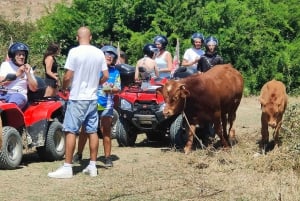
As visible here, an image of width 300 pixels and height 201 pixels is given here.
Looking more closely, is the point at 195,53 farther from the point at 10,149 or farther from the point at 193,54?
the point at 10,149

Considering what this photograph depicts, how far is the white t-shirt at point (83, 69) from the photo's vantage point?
841 cm

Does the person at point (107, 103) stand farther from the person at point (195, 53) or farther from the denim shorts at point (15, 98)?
the person at point (195, 53)

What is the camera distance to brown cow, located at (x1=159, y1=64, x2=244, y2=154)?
9930mm

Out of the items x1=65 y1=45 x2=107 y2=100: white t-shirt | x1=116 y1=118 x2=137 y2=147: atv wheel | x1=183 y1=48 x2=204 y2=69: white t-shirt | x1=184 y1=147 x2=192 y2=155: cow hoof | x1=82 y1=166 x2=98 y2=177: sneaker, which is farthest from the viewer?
x1=183 y1=48 x2=204 y2=69: white t-shirt

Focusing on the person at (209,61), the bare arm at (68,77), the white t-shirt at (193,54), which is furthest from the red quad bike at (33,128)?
the white t-shirt at (193,54)

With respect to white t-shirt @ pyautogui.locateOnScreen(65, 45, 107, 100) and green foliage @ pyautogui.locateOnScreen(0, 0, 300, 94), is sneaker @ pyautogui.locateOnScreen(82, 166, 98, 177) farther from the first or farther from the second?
green foliage @ pyautogui.locateOnScreen(0, 0, 300, 94)

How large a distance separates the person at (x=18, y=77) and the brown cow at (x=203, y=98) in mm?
2046

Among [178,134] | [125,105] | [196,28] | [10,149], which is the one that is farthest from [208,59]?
[196,28]

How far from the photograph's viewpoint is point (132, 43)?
18.2 meters

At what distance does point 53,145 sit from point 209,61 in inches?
132

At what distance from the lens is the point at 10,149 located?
9117 millimetres

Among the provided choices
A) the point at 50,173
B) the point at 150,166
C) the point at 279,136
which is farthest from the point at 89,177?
the point at 279,136

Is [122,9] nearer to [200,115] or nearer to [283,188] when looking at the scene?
[200,115]

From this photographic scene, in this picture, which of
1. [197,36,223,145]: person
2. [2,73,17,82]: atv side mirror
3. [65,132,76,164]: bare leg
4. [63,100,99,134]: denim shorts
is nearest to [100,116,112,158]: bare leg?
[63,100,99,134]: denim shorts
